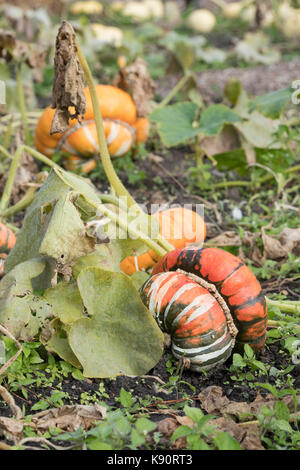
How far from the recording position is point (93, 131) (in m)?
3.40

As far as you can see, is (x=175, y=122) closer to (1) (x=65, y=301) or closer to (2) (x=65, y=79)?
(2) (x=65, y=79)

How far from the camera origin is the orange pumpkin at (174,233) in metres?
2.66

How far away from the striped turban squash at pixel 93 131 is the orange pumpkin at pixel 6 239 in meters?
0.89

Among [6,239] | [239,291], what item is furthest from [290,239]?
[6,239]

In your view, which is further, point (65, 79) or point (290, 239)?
point (290, 239)

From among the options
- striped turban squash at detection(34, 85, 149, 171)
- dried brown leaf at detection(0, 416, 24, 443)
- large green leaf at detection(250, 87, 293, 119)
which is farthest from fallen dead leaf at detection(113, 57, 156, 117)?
dried brown leaf at detection(0, 416, 24, 443)

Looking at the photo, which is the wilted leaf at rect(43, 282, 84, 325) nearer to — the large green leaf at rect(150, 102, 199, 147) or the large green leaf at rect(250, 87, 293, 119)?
the large green leaf at rect(150, 102, 199, 147)

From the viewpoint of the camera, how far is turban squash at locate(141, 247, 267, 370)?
6.96 ft

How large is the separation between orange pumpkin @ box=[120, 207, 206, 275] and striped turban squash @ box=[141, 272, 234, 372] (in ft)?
1.53

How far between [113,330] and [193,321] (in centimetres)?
28

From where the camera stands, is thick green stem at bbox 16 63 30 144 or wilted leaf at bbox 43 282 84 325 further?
thick green stem at bbox 16 63 30 144

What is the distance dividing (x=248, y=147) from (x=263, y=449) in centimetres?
244

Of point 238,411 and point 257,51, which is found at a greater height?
point 257,51

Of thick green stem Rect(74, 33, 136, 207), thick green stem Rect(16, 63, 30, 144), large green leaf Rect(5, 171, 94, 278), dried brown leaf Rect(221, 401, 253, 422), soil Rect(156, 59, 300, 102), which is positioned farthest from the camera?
soil Rect(156, 59, 300, 102)
